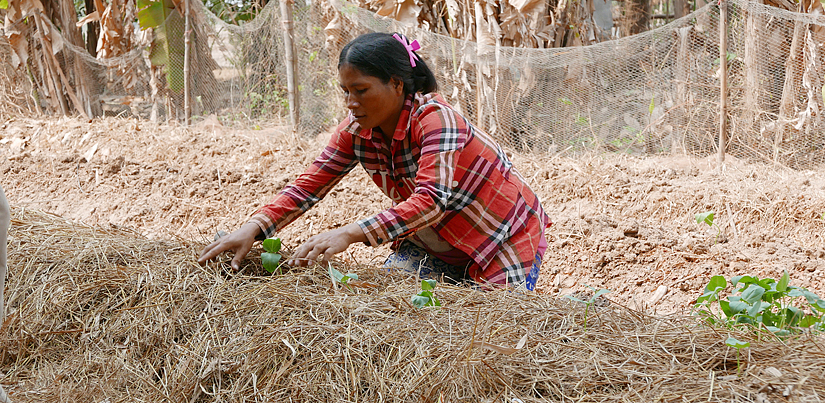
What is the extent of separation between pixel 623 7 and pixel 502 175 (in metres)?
7.08

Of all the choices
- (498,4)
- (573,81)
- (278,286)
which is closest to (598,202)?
(573,81)

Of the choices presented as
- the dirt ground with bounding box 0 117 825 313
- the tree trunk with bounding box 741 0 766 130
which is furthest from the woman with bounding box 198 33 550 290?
the tree trunk with bounding box 741 0 766 130

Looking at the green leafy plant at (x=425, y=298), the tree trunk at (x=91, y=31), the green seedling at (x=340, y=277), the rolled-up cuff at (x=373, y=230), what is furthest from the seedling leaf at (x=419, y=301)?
the tree trunk at (x=91, y=31)

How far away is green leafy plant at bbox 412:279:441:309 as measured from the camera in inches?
69.9

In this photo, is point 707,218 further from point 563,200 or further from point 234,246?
point 234,246

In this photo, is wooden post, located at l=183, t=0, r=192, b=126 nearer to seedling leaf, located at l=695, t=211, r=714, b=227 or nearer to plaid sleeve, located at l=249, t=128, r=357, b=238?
plaid sleeve, located at l=249, t=128, r=357, b=238

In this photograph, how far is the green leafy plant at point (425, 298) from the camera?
1776 millimetres

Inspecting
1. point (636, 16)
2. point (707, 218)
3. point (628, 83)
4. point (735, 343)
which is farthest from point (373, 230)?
point (636, 16)

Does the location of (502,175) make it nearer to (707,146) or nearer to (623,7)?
(707,146)

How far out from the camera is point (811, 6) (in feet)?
17.1

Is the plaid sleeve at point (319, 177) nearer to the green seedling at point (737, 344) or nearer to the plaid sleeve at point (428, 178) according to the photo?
the plaid sleeve at point (428, 178)

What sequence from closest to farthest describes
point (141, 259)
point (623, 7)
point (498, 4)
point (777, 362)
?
point (777, 362)
point (141, 259)
point (498, 4)
point (623, 7)

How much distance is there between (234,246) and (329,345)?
707 millimetres

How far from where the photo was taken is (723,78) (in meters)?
4.82
